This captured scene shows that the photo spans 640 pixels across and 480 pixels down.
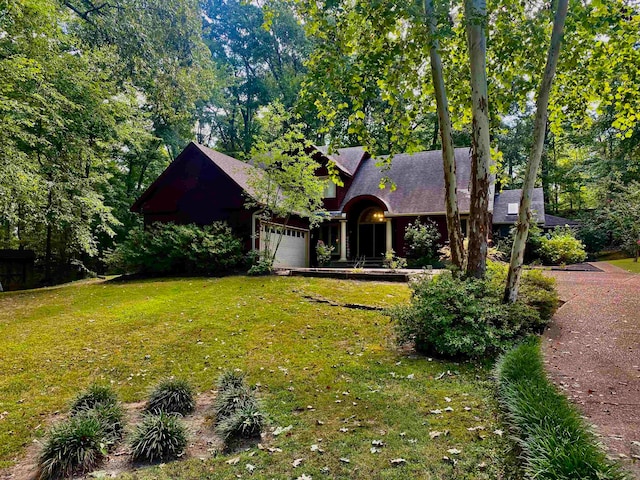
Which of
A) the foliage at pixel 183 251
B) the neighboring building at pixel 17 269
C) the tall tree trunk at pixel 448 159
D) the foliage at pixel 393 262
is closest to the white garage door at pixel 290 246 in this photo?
the foliage at pixel 183 251

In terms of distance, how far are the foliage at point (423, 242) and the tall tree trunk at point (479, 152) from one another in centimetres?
1013

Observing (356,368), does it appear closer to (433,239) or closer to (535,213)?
(433,239)

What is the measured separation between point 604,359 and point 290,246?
42.3 ft

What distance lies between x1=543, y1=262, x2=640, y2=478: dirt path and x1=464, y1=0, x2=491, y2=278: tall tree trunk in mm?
1695

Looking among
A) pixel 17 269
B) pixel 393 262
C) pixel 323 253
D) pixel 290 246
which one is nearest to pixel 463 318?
pixel 393 262

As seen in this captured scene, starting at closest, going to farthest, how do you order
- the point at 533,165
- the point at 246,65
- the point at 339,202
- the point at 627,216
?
the point at 533,165 < the point at 627,216 < the point at 339,202 < the point at 246,65

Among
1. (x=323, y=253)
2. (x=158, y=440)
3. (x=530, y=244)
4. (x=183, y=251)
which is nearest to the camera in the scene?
(x=158, y=440)

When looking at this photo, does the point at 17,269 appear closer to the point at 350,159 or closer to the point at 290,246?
the point at 290,246

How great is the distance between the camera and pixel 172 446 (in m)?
3.31

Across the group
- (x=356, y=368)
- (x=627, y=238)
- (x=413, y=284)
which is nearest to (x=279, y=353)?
(x=356, y=368)

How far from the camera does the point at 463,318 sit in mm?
5363

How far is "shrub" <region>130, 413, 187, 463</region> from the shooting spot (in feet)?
10.7

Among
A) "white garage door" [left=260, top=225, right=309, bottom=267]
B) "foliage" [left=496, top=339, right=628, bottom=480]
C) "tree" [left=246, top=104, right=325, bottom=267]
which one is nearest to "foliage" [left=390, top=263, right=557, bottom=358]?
"foliage" [left=496, top=339, right=628, bottom=480]

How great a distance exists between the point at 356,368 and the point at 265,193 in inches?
371
